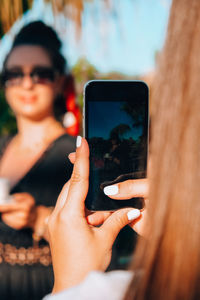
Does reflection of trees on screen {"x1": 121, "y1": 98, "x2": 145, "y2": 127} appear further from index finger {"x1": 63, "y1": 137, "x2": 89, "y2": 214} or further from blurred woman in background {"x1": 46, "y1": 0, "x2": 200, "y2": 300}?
blurred woman in background {"x1": 46, "y1": 0, "x2": 200, "y2": 300}

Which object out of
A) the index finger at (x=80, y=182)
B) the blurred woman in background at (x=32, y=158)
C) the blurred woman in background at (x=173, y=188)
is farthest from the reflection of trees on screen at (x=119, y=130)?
the blurred woman in background at (x=32, y=158)

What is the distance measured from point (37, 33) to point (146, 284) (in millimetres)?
1580

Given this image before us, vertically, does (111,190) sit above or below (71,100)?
below

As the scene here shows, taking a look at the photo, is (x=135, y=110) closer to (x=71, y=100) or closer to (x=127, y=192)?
(x=127, y=192)

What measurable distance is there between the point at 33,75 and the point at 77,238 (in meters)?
1.23

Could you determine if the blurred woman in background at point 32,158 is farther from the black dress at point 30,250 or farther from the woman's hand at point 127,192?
the woman's hand at point 127,192

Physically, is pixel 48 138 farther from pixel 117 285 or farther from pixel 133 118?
pixel 117 285

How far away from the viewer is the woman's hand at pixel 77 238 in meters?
0.63

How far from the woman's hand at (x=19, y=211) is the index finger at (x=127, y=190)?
74 centimetres

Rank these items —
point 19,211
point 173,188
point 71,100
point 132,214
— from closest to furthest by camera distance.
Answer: point 173,188 < point 132,214 < point 19,211 < point 71,100

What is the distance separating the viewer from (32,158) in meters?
1.67

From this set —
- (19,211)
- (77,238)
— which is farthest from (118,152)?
(19,211)

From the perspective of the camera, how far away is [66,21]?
1953 millimetres

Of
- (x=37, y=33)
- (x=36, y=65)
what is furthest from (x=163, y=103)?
(x=37, y=33)
